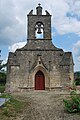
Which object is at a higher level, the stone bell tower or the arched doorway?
the stone bell tower

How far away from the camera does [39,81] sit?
24.1 meters

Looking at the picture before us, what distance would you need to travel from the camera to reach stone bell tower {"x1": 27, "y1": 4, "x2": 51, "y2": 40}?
24.3 meters

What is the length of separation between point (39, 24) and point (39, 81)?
19.7 feet

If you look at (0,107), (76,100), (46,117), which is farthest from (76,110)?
(0,107)

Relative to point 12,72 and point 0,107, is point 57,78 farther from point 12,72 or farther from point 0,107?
point 0,107

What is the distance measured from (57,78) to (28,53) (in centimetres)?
390

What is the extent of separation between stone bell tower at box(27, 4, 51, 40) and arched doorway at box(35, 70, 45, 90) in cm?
379

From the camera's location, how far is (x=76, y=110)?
919 centimetres

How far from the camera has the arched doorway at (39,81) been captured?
24.0 metres

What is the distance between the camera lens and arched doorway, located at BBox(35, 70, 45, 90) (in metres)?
24.0

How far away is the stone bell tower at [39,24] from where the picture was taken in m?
24.3

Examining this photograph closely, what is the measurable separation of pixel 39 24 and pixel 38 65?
447 centimetres

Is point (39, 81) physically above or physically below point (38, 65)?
below

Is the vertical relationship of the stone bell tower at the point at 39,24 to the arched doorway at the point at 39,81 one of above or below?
above
